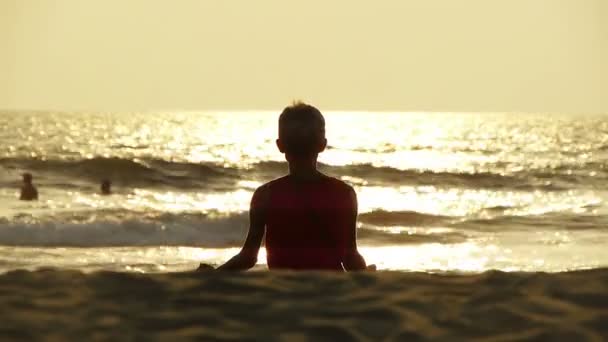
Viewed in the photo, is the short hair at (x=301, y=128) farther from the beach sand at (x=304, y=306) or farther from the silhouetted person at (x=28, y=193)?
the silhouetted person at (x=28, y=193)

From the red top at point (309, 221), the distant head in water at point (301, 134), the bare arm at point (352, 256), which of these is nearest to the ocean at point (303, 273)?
the bare arm at point (352, 256)

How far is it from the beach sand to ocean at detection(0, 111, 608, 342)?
11 mm

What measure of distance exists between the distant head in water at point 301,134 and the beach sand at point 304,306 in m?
0.59

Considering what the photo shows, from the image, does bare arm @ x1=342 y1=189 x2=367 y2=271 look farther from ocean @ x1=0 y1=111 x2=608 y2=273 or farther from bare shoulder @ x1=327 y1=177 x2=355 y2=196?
ocean @ x1=0 y1=111 x2=608 y2=273

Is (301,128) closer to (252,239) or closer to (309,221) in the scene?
(309,221)

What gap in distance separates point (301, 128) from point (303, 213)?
472 millimetres

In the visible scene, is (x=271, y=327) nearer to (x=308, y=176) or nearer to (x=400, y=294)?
(x=400, y=294)

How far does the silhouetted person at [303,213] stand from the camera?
508cm

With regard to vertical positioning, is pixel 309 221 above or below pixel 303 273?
above

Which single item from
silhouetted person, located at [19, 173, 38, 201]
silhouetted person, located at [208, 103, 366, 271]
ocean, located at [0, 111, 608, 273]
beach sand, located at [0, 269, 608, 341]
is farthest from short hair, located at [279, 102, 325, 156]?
silhouetted person, located at [19, 173, 38, 201]

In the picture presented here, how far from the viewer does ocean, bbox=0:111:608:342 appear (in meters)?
4.41

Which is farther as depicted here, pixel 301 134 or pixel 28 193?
pixel 28 193

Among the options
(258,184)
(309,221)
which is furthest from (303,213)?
(258,184)

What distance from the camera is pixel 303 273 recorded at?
199 inches
